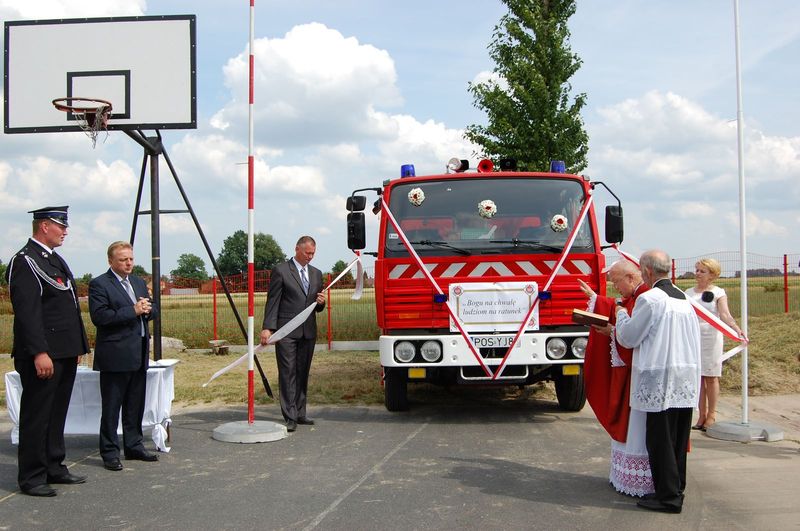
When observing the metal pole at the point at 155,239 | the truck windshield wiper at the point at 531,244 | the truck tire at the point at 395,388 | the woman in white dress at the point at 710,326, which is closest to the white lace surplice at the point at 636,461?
the woman in white dress at the point at 710,326

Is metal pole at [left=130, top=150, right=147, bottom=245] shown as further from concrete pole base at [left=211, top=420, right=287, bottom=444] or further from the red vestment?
the red vestment

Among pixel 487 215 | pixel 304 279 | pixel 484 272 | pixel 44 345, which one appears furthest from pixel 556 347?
pixel 44 345

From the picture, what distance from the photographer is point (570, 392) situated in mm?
8336

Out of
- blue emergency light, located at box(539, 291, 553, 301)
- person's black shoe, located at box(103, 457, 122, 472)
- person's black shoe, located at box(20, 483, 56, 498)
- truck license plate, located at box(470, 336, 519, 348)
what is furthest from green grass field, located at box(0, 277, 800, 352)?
person's black shoe, located at box(20, 483, 56, 498)

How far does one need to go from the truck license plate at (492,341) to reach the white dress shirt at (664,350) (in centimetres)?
263

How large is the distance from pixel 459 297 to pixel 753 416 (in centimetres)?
369

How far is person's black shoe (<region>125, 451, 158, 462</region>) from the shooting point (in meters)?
6.30

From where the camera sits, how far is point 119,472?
234 inches

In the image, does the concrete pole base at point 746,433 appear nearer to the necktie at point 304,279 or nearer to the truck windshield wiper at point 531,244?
the truck windshield wiper at point 531,244

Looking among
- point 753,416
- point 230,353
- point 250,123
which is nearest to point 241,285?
point 230,353

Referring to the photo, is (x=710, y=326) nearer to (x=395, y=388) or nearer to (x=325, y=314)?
(x=395, y=388)

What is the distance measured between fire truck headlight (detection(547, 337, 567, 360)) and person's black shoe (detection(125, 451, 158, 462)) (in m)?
3.87

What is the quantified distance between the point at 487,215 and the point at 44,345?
4512 millimetres

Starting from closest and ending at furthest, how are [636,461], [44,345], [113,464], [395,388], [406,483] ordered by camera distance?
[636,461], [44,345], [406,483], [113,464], [395,388]
